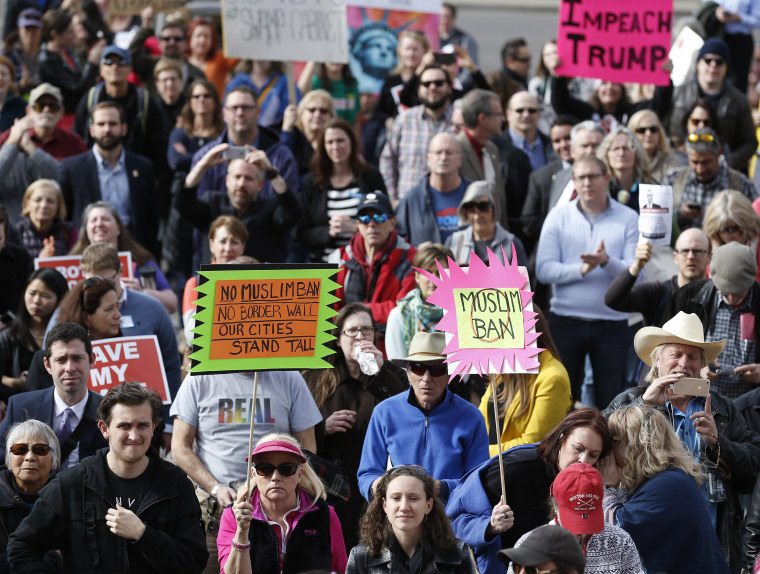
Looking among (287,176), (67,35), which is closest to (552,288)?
(287,176)

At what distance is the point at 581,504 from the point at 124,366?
357 centimetres

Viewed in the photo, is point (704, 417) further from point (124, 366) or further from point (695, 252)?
point (124, 366)

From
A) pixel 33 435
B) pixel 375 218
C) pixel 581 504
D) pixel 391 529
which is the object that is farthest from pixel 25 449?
pixel 375 218

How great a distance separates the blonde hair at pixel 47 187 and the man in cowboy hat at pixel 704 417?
5191 mm

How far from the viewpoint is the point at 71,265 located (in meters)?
9.62

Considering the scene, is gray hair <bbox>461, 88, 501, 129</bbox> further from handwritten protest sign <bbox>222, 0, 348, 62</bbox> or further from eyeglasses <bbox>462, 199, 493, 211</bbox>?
eyeglasses <bbox>462, 199, 493, 211</bbox>

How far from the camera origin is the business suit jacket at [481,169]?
36.4 ft

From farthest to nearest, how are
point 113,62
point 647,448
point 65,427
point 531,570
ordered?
point 113,62 < point 65,427 < point 647,448 < point 531,570

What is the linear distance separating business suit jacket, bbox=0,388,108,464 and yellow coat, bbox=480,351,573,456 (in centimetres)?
215

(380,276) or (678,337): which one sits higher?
(380,276)

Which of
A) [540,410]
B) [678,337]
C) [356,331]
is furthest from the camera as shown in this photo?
[356,331]

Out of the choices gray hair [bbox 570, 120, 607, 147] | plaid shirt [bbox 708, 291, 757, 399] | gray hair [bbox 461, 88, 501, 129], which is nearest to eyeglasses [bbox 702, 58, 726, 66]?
gray hair [bbox 570, 120, 607, 147]

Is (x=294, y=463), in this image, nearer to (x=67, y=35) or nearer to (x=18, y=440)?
(x=18, y=440)

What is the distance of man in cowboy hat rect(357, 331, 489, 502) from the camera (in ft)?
23.0
